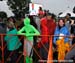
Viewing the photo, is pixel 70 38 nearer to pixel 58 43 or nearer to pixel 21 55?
pixel 58 43

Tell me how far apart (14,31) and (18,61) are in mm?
979

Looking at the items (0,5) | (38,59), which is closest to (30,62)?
(38,59)

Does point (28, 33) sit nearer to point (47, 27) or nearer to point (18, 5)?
point (47, 27)

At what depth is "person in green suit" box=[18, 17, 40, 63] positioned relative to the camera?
1074cm

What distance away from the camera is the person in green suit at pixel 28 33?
10.7 m

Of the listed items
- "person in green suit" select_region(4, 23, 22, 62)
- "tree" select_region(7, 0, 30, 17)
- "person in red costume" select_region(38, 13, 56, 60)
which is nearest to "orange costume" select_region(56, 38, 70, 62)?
"person in red costume" select_region(38, 13, 56, 60)

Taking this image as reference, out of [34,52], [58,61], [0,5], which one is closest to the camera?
[58,61]

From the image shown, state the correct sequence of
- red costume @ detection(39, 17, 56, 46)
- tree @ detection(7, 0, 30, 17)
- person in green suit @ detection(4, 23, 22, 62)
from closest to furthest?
1. person in green suit @ detection(4, 23, 22, 62)
2. red costume @ detection(39, 17, 56, 46)
3. tree @ detection(7, 0, 30, 17)

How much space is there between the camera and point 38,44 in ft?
36.8

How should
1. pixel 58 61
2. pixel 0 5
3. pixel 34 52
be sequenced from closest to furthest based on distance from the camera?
pixel 58 61
pixel 34 52
pixel 0 5

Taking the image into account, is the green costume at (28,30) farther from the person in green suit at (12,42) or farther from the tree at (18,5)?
the tree at (18,5)

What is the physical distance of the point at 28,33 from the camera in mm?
10812

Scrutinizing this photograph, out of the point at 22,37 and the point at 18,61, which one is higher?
the point at 22,37

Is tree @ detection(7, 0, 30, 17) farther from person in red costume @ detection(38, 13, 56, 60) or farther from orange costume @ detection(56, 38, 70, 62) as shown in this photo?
orange costume @ detection(56, 38, 70, 62)
